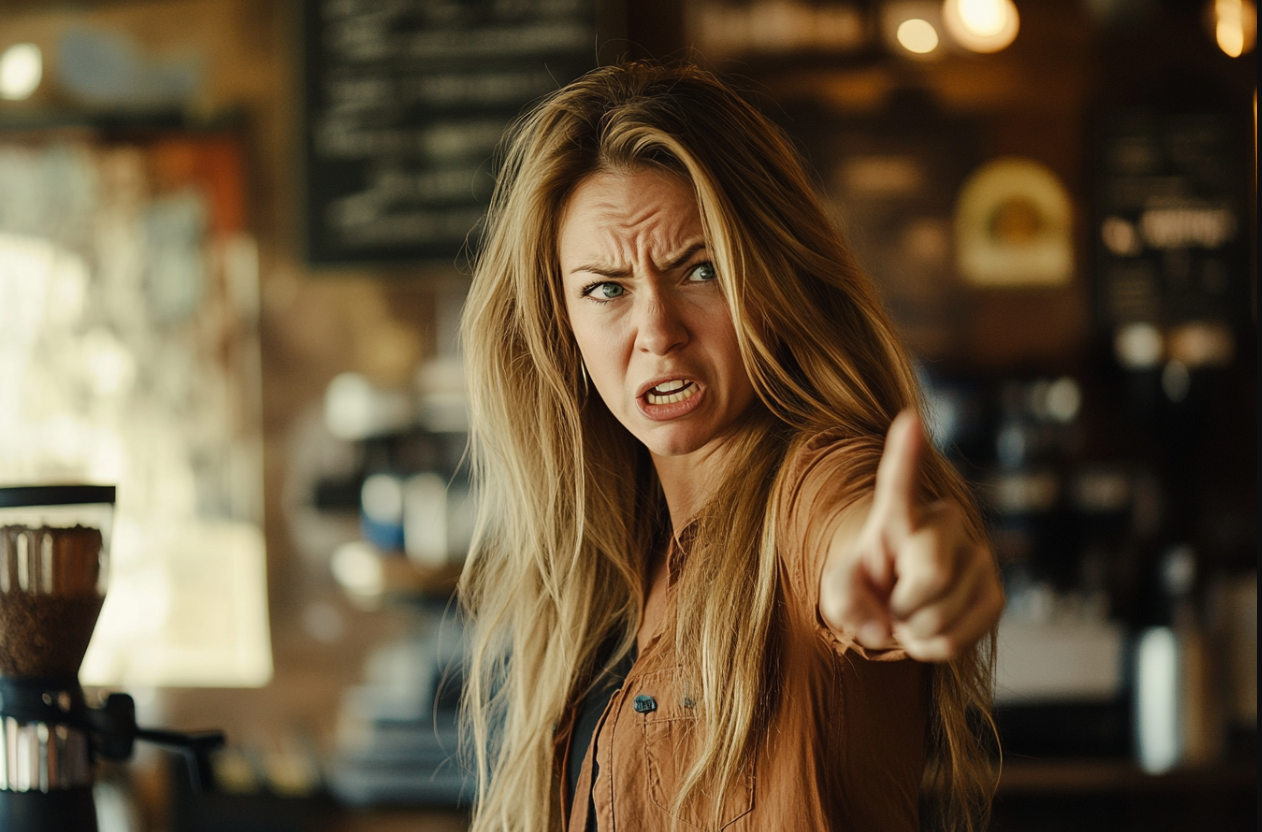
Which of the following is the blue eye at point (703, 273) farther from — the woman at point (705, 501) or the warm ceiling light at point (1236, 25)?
the warm ceiling light at point (1236, 25)

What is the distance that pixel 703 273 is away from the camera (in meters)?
1.04

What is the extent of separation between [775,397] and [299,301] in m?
2.54

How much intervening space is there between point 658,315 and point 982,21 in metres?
2.51

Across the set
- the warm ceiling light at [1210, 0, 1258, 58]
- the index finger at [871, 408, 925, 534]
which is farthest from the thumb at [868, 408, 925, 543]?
the warm ceiling light at [1210, 0, 1258, 58]

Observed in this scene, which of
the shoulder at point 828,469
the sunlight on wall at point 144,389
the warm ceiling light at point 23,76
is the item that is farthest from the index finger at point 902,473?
the warm ceiling light at point 23,76

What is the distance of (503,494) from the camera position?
139cm

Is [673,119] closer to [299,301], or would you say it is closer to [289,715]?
[299,301]

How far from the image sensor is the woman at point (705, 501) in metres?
0.90

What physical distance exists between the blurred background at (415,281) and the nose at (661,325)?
2.10 metres

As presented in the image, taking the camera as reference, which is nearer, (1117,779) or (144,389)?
(1117,779)

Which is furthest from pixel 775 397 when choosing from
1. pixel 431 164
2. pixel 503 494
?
pixel 431 164

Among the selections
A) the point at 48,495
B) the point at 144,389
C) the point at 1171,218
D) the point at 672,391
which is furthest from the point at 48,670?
the point at 1171,218

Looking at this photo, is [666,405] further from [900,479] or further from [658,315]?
[900,479]

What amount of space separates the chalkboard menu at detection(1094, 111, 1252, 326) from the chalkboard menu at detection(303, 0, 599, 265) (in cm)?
173
